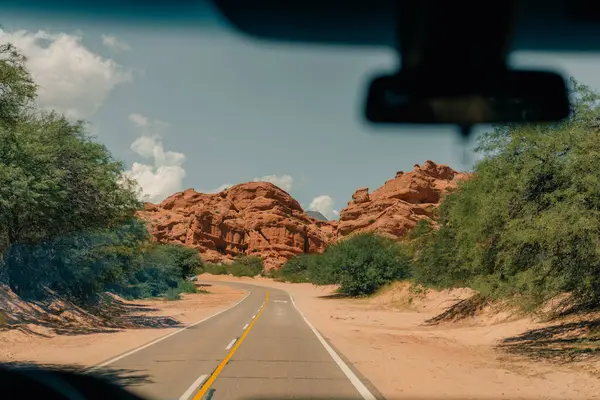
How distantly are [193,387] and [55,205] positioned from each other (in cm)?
1148

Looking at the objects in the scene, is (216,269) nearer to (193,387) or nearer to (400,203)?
(400,203)

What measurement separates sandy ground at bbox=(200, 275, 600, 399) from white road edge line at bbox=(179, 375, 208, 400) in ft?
10.5

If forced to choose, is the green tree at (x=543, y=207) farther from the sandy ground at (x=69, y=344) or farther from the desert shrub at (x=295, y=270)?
the desert shrub at (x=295, y=270)

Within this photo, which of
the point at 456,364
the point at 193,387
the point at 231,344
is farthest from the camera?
the point at 231,344

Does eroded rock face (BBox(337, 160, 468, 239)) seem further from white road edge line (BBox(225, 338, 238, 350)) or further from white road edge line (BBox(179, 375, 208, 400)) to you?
white road edge line (BBox(179, 375, 208, 400))

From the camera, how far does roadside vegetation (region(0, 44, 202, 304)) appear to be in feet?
57.6

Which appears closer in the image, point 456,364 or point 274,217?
point 456,364

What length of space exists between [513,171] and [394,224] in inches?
3907

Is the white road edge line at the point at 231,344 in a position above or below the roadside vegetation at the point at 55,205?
below

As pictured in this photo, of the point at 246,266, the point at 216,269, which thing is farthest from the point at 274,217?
the point at 216,269

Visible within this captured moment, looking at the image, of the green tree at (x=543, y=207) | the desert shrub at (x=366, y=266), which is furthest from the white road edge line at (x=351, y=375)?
the desert shrub at (x=366, y=266)

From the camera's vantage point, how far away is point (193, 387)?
34.1ft

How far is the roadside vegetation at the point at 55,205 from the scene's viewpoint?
17562 millimetres

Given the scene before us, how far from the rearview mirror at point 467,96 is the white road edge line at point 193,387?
6145 mm
